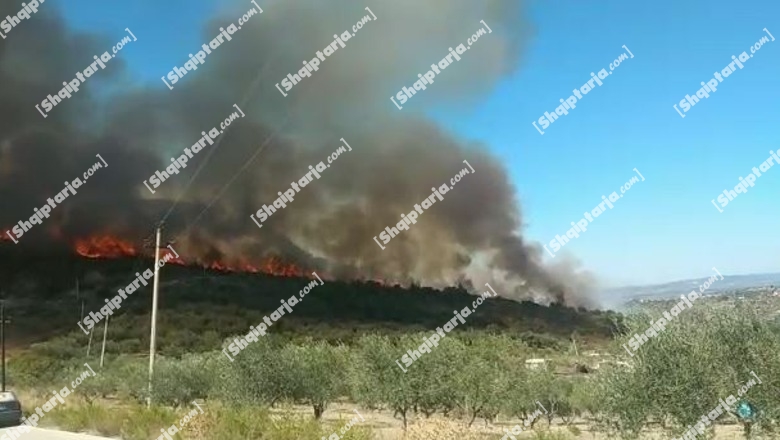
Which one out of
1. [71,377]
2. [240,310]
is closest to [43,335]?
[240,310]

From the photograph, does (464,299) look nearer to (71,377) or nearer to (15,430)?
(71,377)

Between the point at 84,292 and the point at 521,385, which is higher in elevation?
the point at 84,292

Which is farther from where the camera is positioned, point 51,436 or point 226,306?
point 226,306

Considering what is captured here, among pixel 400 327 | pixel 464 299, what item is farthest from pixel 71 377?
pixel 464 299

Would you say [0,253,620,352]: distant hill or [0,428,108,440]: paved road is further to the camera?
[0,253,620,352]: distant hill

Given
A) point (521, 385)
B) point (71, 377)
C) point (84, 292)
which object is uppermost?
point (84, 292)

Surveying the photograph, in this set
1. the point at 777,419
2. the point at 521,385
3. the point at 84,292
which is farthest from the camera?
the point at 84,292

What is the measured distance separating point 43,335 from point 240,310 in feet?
66.0

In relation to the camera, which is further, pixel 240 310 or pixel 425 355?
pixel 240 310

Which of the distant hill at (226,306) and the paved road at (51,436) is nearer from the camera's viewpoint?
the paved road at (51,436)

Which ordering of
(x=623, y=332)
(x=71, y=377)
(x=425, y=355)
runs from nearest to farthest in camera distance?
1. (x=623, y=332)
2. (x=425, y=355)
3. (x=71, y=377)

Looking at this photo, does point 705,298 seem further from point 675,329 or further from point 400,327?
point 400,327

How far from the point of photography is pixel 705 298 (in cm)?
1270

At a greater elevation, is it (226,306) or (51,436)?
(226,306)
